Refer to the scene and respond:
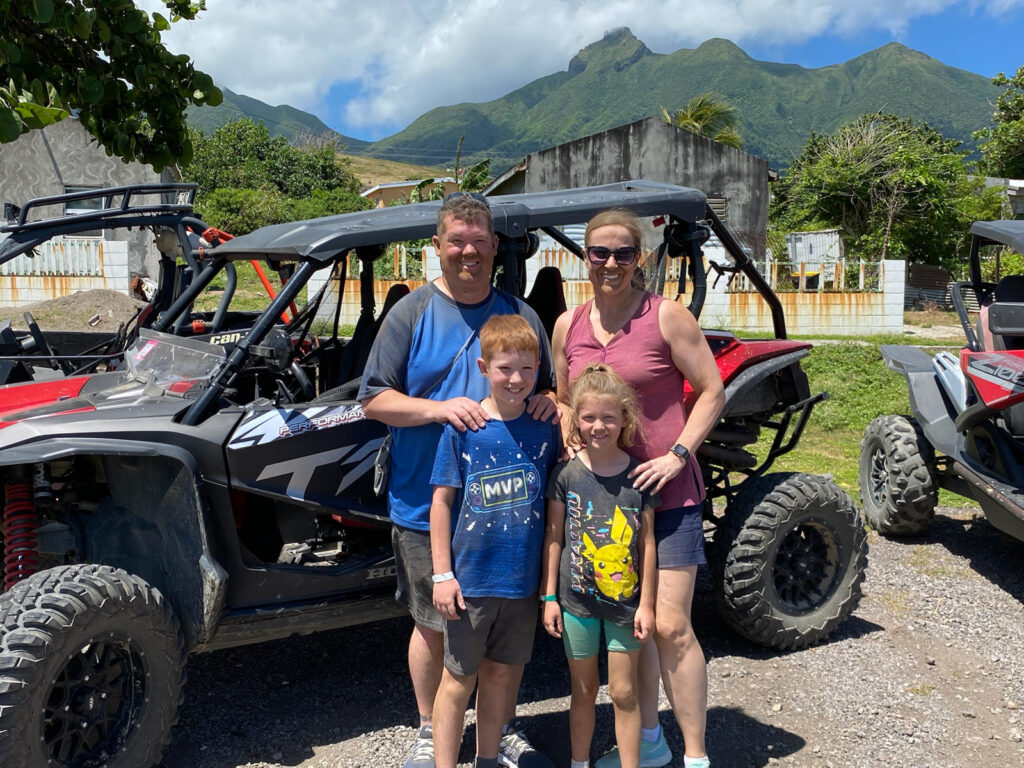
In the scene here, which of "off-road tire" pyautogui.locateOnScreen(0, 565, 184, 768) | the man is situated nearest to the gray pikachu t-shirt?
the man

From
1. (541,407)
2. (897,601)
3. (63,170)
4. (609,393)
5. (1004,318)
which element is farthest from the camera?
(63,170)

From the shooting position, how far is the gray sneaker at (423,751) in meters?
3.35

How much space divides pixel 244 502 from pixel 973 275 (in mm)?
5220

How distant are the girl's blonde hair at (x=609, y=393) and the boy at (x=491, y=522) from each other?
5.8 inches

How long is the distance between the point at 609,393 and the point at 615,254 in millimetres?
489

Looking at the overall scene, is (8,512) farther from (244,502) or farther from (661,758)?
(661,758)

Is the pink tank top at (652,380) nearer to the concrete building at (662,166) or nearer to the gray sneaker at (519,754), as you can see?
the gray sneaker at (519,754)

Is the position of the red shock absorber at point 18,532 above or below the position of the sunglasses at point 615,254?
below

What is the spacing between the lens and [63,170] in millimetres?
18141

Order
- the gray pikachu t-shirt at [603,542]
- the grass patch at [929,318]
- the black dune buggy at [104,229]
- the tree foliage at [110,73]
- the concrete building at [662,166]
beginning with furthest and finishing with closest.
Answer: the concrete building at [662,166], the grass patch at [929,318], the black dune buggy at [104,229], the tree foliage at [110,73], the gray pikachu t-shirt at [603,542]

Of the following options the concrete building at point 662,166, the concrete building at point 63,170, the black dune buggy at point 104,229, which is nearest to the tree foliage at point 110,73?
the black dune buggy at point 104,229

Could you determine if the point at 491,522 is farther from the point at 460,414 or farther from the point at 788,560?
the point at 788,560

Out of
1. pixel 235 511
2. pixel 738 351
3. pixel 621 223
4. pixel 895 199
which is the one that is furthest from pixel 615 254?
pixel 895 199

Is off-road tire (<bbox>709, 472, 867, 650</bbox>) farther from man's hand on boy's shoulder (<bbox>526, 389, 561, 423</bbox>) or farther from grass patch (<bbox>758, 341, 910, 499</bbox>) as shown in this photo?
grass patch (<bbox>758, 341, 910, 499</bbox>)
